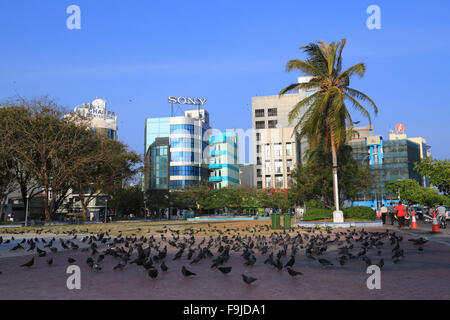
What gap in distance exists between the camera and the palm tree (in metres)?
25.5

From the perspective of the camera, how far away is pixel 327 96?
25.3 m

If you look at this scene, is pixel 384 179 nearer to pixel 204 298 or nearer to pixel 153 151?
pixel 153 151

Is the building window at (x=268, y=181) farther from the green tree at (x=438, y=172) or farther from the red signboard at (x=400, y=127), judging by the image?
the green tree at (x=438, y=172)

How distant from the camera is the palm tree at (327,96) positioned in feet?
83.7

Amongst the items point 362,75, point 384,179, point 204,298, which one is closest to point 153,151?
point 384,179

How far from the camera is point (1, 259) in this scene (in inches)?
441

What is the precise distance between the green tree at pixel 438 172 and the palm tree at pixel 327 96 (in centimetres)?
2409

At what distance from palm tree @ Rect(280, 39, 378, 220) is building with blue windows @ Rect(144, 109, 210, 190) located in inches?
2795

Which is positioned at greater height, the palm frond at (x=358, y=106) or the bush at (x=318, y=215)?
the palm frond at (x=358, y=106)

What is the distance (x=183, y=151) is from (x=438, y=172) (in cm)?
6725

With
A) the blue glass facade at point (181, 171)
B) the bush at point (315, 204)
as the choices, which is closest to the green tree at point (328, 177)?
the bush at point (315, 204)
